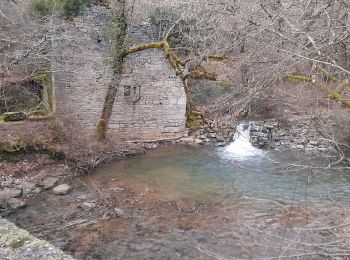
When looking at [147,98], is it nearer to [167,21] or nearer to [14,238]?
[167,21]

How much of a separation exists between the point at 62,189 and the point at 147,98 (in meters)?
5.07

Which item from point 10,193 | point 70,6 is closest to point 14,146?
point 10,193

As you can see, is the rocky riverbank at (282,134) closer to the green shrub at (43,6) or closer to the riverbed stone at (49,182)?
the riverbed stone at (49,182)

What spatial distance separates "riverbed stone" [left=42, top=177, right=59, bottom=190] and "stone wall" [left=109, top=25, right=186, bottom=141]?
130 inches

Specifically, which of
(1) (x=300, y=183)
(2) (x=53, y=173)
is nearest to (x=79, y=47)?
(2) (x=53, y=173)

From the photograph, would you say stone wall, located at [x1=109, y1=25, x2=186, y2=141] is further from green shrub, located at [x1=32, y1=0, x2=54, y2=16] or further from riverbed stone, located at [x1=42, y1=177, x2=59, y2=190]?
riverbed stone, located at [x1=42, y1=177, x2=59, y2=190]

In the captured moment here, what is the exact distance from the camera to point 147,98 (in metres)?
13.2

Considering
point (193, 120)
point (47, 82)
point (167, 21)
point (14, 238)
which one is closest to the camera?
point (14, 238)

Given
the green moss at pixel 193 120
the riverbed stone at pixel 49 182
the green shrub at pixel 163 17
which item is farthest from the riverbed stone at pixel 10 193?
the green shrub at pixel 163 17

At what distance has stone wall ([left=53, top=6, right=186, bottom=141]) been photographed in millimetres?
11992

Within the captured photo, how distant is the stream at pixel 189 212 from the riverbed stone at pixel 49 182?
39 centimetres

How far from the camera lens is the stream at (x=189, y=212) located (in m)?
6.44

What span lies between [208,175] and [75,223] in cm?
389

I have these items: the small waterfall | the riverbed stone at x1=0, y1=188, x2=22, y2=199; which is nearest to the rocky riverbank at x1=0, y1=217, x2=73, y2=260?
the riverbed stone at x1=0, y1=188, x2=22, y2=199
